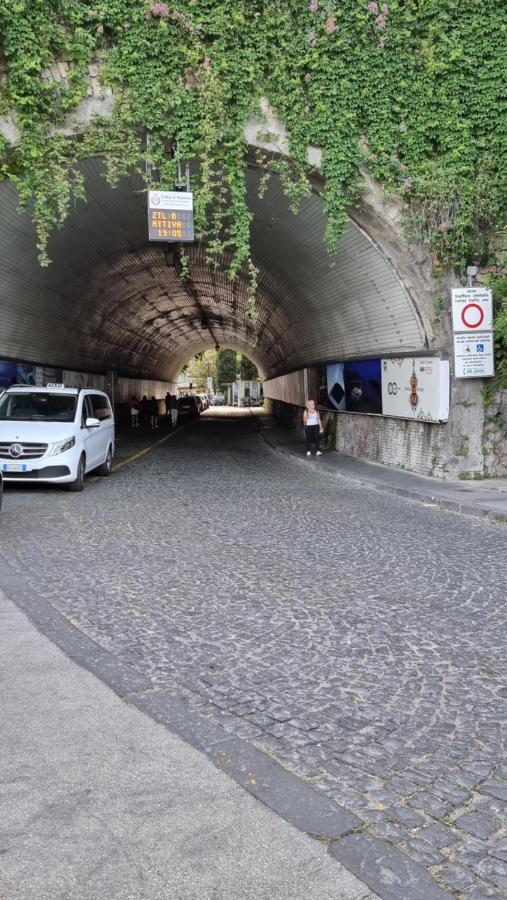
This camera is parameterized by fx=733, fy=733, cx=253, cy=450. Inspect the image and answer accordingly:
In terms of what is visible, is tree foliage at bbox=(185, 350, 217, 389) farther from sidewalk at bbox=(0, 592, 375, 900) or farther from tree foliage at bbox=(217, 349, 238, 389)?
sidewalk at bbox=(0, 592, 375, 900)

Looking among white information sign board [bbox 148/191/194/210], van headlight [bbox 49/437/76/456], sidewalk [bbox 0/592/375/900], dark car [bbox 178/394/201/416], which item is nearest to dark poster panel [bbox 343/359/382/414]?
white information sign board [bbox 148/191/194/210]

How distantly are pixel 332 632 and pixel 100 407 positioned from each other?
10.8 metres

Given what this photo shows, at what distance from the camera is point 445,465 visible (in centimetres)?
1467

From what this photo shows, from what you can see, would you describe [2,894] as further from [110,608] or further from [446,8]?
[446,8]

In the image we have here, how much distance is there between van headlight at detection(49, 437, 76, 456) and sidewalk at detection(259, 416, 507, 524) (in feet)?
18.9

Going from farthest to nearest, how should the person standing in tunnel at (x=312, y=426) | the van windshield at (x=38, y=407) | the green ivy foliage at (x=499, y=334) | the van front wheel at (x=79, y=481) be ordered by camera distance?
the person standing in tunnel at (x=312, y=426) < the green ivy foliage at (x=499, y=334) < the van windshield at (x=38, y=407) < the van front wheel at (x=79, y=481)

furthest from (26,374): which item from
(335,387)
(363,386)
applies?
(363,386)

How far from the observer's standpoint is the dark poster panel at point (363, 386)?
57.5ft

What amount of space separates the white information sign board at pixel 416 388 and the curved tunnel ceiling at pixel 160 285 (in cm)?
45

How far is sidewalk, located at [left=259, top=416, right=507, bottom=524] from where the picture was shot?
11.2 metres

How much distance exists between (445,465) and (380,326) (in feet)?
13.2

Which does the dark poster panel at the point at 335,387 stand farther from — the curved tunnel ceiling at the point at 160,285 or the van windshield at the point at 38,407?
the van windshield at the point at 38,407

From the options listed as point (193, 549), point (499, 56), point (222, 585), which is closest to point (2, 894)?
point (222, 585)

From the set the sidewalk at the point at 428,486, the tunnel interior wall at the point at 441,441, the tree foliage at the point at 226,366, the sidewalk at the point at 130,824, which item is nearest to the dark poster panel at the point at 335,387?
the tunnel interior wall at the point at 441,441
